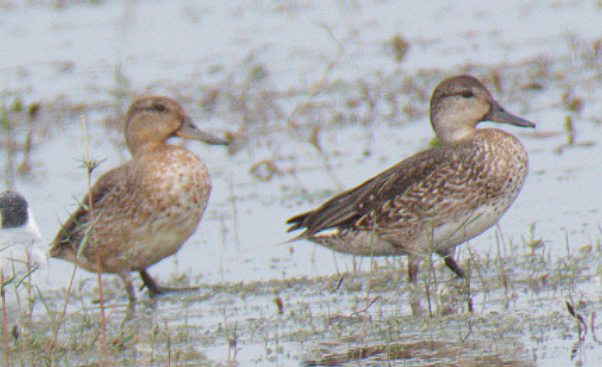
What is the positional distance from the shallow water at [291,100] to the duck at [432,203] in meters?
0.33

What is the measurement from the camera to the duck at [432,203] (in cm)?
589

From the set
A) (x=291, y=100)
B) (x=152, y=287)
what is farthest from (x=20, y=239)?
(x=291, y=100)

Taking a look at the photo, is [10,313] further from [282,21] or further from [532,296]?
[282,21]

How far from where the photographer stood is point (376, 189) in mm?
6137

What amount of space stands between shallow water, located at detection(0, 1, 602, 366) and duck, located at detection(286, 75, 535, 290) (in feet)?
1.08

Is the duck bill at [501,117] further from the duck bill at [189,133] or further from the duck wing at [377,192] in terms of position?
the duck bill at [189,133]

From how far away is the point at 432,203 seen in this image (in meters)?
5.91

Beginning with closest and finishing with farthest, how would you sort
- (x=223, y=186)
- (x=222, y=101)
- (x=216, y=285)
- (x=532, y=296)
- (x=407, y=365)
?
(x=407, y=365), (x=532, y=296), (x=216, y=285), (x=223, y=186), (x=222, y=101)

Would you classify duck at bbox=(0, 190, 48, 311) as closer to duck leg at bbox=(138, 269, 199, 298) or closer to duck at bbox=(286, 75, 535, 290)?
duck leg at bbox=(138, 269, 199, 298)

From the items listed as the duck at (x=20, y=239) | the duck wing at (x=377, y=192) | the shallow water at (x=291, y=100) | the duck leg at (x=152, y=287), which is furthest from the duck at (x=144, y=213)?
the duck wing at (x=377, y=192)

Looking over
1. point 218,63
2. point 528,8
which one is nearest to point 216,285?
point 218,63

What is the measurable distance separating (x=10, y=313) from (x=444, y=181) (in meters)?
2.22

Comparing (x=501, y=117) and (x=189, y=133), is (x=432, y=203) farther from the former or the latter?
(x=189, y=133)

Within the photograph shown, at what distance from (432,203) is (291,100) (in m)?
5.89
